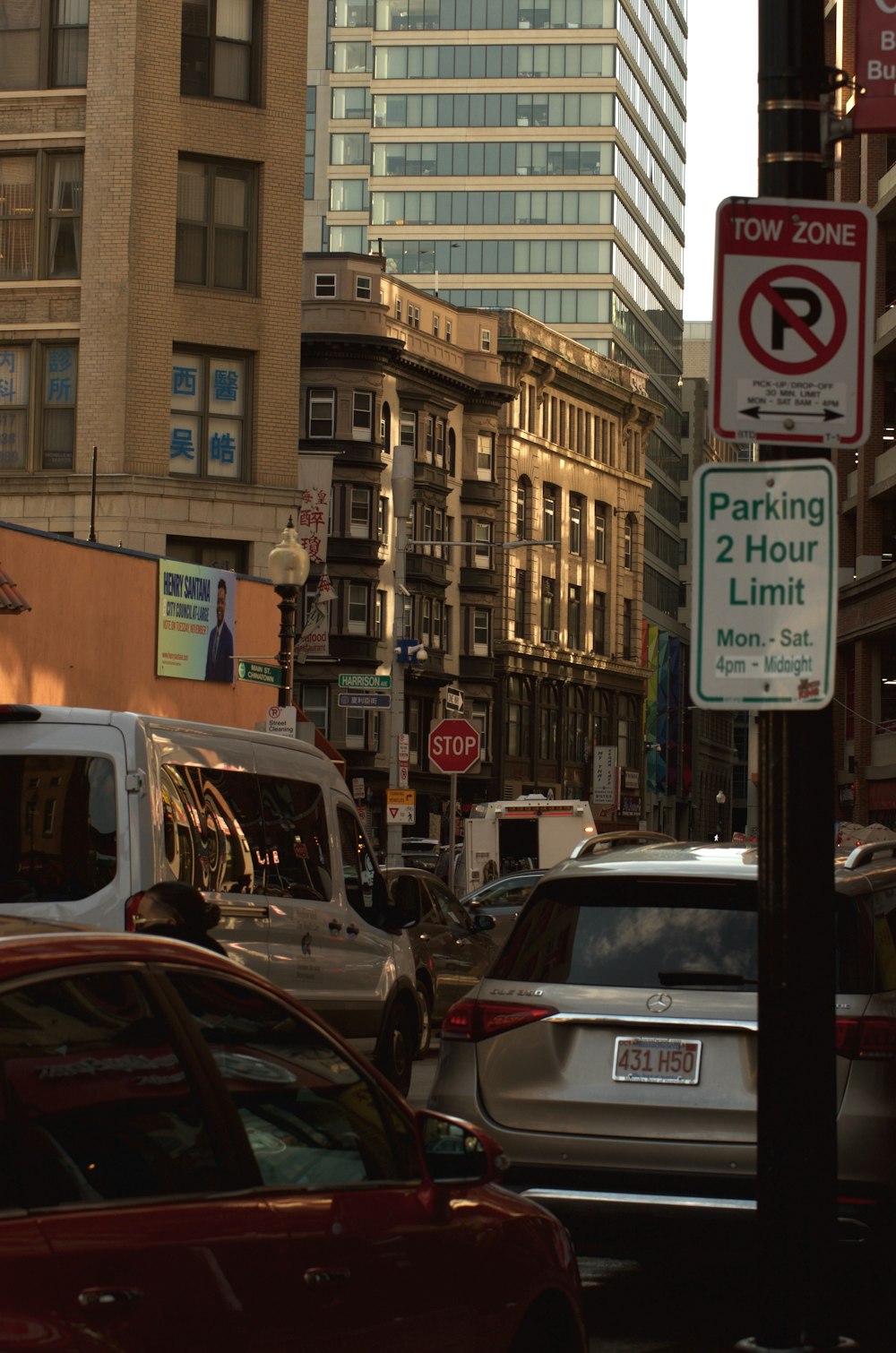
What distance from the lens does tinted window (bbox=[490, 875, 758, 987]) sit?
7785 millimetres

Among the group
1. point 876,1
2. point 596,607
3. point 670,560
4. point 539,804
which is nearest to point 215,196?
point 539,804

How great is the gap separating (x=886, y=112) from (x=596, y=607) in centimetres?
9346

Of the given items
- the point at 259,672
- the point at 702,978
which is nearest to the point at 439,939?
the point at 259,672

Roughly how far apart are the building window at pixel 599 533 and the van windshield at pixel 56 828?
8805cm

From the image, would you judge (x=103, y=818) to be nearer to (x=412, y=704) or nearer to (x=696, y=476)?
(x=696, y=476)

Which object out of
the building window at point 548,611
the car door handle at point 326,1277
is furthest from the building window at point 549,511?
the car door handle at point 326,1277

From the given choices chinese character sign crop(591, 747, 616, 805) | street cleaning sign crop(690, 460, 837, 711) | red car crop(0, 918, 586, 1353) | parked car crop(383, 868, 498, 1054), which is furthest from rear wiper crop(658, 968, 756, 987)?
chinese character sign crop(591, 747, 616, 805)

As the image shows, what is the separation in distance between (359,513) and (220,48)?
38.3 metres

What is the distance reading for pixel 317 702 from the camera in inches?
2990

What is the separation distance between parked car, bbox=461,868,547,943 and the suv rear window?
1925 cm

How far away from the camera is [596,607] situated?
328 feet

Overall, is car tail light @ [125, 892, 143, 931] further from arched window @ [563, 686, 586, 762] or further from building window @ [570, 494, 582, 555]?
building window @ [570, 494, 582, 555]

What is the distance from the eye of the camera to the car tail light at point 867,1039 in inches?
298

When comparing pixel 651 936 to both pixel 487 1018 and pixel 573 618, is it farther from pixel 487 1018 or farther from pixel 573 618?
pixel 573 618
